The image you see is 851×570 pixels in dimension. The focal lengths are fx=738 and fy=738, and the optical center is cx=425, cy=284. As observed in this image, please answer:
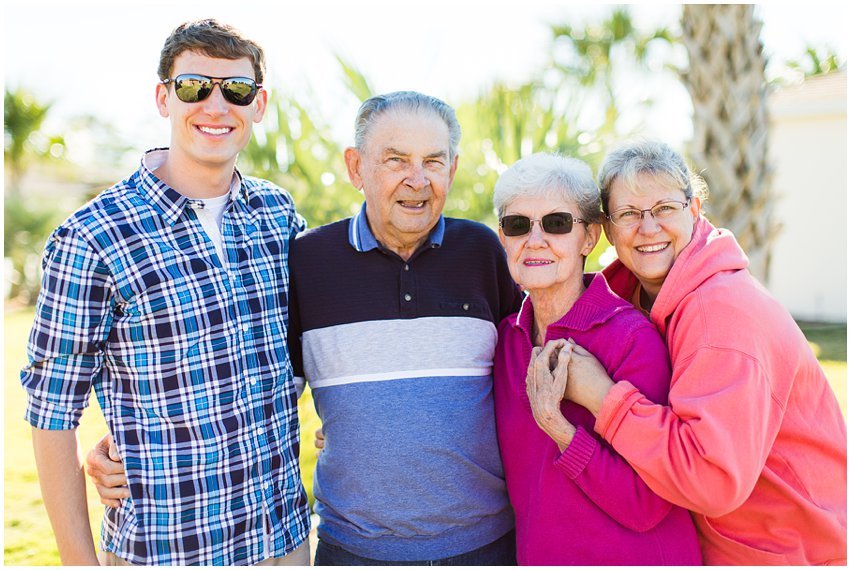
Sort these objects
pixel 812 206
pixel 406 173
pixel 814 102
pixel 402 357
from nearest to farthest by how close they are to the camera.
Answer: pixel 402 357 < pixel 406 173 < pixel 814 102 < pixel 812 206

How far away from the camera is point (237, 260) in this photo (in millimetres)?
2568

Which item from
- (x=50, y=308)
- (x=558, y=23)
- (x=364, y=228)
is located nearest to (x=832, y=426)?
(x=364, y=228)

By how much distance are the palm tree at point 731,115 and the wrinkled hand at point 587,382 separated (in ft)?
12.2

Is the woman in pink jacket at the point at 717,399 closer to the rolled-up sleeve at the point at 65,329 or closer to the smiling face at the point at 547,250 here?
the smiling face at the point at 547,250

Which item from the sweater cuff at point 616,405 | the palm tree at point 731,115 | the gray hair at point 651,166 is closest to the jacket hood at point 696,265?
the gray hair at point 651,166

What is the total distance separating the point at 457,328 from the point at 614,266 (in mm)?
642

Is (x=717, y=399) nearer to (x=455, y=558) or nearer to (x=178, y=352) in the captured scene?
(x=455, y=558)

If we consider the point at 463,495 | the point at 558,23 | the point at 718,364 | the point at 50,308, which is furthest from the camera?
the point at 558,23

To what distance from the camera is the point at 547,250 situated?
2.57 m

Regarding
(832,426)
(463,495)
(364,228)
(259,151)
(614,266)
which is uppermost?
(259,151)

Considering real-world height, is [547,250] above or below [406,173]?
below

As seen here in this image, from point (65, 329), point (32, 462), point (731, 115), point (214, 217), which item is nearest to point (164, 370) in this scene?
point (65, 329)

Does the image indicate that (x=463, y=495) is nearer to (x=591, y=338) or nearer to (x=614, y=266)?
(x=591, y=338)

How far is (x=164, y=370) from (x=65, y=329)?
320 mm
